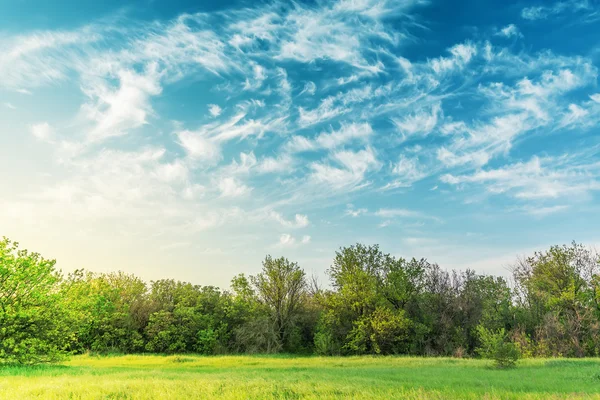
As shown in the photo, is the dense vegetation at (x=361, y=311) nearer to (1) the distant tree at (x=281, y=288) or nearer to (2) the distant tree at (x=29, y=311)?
(1) the distant tree at (x=281, y=288)

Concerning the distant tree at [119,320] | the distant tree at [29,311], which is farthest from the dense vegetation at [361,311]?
the distant tree at [29,311]

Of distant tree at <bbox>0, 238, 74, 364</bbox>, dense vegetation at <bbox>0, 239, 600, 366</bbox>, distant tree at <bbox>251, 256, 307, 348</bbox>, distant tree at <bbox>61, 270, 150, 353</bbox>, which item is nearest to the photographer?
distant tree at <bbox>0, 238, 74, 364</bbox>

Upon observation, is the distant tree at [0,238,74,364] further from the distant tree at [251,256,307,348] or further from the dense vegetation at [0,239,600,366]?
the distant tree at [251,256,307,348]

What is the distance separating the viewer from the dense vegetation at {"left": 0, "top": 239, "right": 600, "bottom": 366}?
48438 millimetres

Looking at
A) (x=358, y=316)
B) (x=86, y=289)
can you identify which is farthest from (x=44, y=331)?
(x=358, y=316)

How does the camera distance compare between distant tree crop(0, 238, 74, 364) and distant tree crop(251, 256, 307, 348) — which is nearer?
distant tree crop(0, 238, 74, 364)

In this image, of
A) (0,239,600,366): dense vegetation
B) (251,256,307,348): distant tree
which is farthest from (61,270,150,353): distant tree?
(251,256,307,348): distant tree

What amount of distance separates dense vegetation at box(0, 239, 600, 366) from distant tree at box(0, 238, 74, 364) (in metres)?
13.7

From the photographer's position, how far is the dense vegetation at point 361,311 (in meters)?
48.4

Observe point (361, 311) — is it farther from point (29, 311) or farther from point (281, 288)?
point (29, 311)

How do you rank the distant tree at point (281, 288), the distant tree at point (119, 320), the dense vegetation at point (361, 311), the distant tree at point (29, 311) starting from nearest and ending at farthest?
the distant tree at point (29, 311) < the dense vegetation at point (361, 311) < the distant tree at point (119, 320) < the distant tree at point (281, 288)

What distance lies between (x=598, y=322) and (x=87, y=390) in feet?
172

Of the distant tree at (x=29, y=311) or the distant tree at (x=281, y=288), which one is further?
the distant tree at (x=281, y=288)

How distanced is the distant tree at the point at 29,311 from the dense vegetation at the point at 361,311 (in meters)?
13.7
